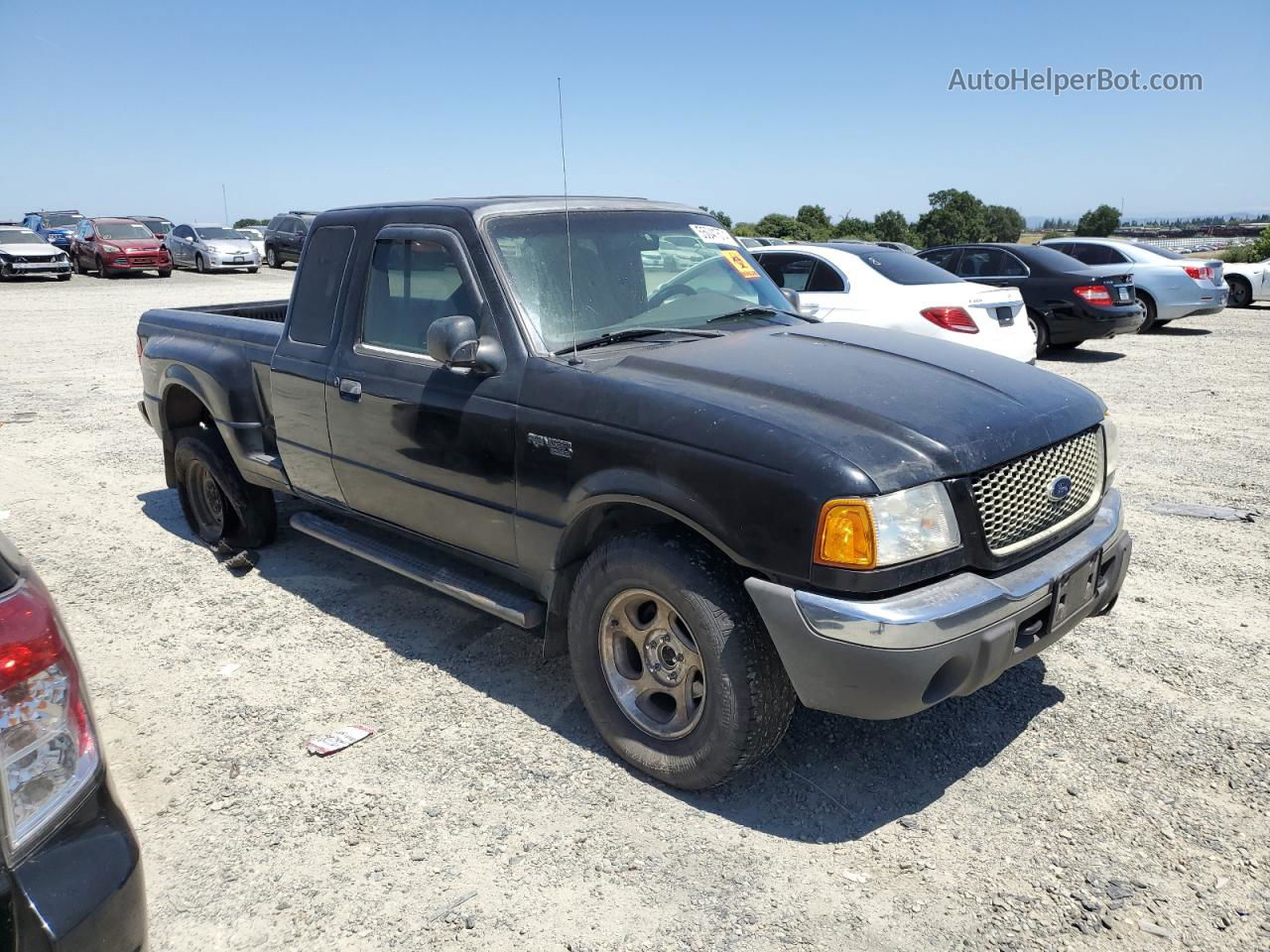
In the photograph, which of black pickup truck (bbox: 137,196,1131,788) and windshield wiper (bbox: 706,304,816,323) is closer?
black pickup truck (bbox: 137,196,1131,788)

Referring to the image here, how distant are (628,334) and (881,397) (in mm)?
1117

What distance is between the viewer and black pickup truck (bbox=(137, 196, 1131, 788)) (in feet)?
9.13

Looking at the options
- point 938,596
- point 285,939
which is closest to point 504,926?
point 285,939

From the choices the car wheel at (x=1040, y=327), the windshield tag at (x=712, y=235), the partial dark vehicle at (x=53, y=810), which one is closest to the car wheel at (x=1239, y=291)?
the car wheel at (x=1040, y=327)

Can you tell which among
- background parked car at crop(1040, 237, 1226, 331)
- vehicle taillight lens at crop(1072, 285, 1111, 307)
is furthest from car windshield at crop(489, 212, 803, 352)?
background parked car at crop(1040, 237, 1226, 331)

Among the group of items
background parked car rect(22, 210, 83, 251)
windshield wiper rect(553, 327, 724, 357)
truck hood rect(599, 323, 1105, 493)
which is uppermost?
background parked car rect(22, 210, 83, 251)

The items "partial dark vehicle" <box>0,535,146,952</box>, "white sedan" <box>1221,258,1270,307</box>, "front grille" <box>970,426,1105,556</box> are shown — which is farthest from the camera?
"white sedan" <box>1221,258,1270,307</box>

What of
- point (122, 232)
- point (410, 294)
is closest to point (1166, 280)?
point (410, 294)

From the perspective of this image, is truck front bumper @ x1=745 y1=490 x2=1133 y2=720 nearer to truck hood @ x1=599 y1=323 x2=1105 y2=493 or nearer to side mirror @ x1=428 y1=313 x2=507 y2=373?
truck hood @ x1=599 y1=323 x2=1105 y2=493

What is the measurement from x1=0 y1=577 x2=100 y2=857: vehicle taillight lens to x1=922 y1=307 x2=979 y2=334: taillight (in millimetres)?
8521

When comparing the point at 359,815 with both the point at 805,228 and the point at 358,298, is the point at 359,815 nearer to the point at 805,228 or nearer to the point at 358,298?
the point at 358,298

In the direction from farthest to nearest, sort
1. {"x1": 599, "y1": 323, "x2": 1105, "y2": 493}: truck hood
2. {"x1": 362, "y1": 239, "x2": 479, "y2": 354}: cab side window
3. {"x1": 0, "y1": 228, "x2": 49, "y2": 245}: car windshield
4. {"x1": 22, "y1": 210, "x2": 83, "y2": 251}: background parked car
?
{"x1": 22, "y1": 210, "x2": 83, "y2": 251}: background parked car < {"x1": 0, "y1": 228, "x2": 49, "y2": 245}: car windshield < {"x1": 362, "y1": 239, "x2": 479, "y2": 354}: cab side window < {"x1": 599, "y1": 323, "x2": 1105, "y2": 493}: truck hood

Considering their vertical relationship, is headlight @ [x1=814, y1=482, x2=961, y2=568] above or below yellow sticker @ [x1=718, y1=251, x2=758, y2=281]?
below

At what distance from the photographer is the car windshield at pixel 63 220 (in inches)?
1567
